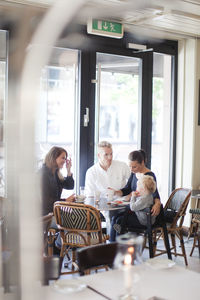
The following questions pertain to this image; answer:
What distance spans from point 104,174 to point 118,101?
1129 millimetres

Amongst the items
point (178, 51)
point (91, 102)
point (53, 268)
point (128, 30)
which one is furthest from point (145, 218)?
point (178, 51)

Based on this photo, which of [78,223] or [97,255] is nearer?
[97,255]

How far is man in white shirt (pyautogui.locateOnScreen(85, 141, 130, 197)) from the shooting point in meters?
4.40

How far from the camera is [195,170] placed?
5.35 m

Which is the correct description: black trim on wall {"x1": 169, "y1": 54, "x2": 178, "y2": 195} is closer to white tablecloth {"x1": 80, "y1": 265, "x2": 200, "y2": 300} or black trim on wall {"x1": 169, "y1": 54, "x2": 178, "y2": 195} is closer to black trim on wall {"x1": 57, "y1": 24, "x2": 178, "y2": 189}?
black trim on wall {"x1": 57, "y1": 24, "x2": 178, "y2": 189}

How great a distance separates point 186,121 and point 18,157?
5167mm

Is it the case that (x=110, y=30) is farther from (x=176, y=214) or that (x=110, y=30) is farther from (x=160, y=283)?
(x=160, y=283)

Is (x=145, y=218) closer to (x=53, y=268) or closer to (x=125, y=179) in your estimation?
(x=125, y=179)

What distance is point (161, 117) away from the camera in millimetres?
5531

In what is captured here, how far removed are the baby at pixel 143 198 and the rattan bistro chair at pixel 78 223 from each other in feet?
1.52

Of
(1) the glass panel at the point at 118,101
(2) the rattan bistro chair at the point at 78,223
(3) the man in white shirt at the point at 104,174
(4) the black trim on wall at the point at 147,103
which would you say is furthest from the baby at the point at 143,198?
(4) the black trim on wall at the point at 147,103

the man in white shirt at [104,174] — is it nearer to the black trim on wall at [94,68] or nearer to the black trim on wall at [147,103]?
the black trim on wall at [94,68]

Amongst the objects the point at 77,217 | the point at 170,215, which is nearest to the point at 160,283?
the point at 77,217

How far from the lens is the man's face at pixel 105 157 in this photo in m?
4.46
